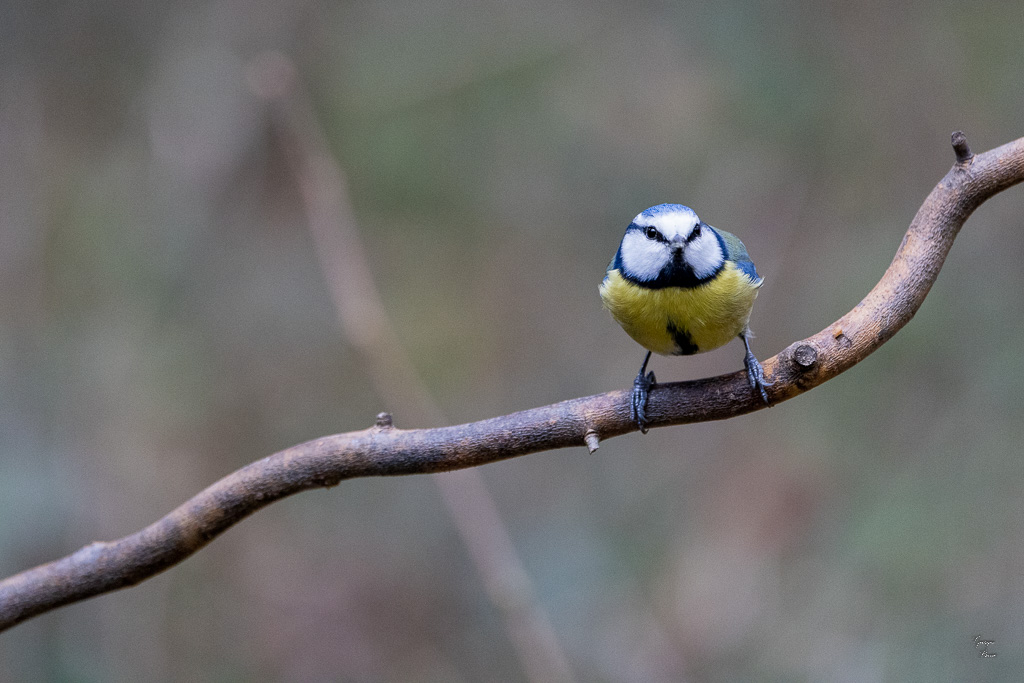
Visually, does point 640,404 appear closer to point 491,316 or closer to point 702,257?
point 702,257

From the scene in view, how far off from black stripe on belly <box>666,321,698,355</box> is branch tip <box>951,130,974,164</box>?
0.56m

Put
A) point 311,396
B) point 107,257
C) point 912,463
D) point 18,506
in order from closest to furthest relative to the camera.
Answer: point 18,506 < point 912,463 < point 107,257 < point 311,396

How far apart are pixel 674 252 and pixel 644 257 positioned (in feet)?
0.21

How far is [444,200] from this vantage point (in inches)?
153

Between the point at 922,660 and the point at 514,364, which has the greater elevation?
the point at 514,364

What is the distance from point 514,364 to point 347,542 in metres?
1.07

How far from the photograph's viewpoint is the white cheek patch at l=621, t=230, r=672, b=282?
5.56ft

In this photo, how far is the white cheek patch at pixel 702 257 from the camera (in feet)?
5.50

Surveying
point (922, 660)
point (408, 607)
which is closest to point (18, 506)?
point (408, 607)

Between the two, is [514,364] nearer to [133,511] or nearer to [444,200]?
[444,200]

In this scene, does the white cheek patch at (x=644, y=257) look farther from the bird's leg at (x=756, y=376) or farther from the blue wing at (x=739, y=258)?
the bird's leg at (x=756, y=376)

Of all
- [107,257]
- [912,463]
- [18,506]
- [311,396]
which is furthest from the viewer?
[311,396]

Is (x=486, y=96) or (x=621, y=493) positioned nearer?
(x=621, y=493)

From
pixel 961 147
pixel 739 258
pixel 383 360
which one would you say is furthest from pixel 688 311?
pixel 383 360
